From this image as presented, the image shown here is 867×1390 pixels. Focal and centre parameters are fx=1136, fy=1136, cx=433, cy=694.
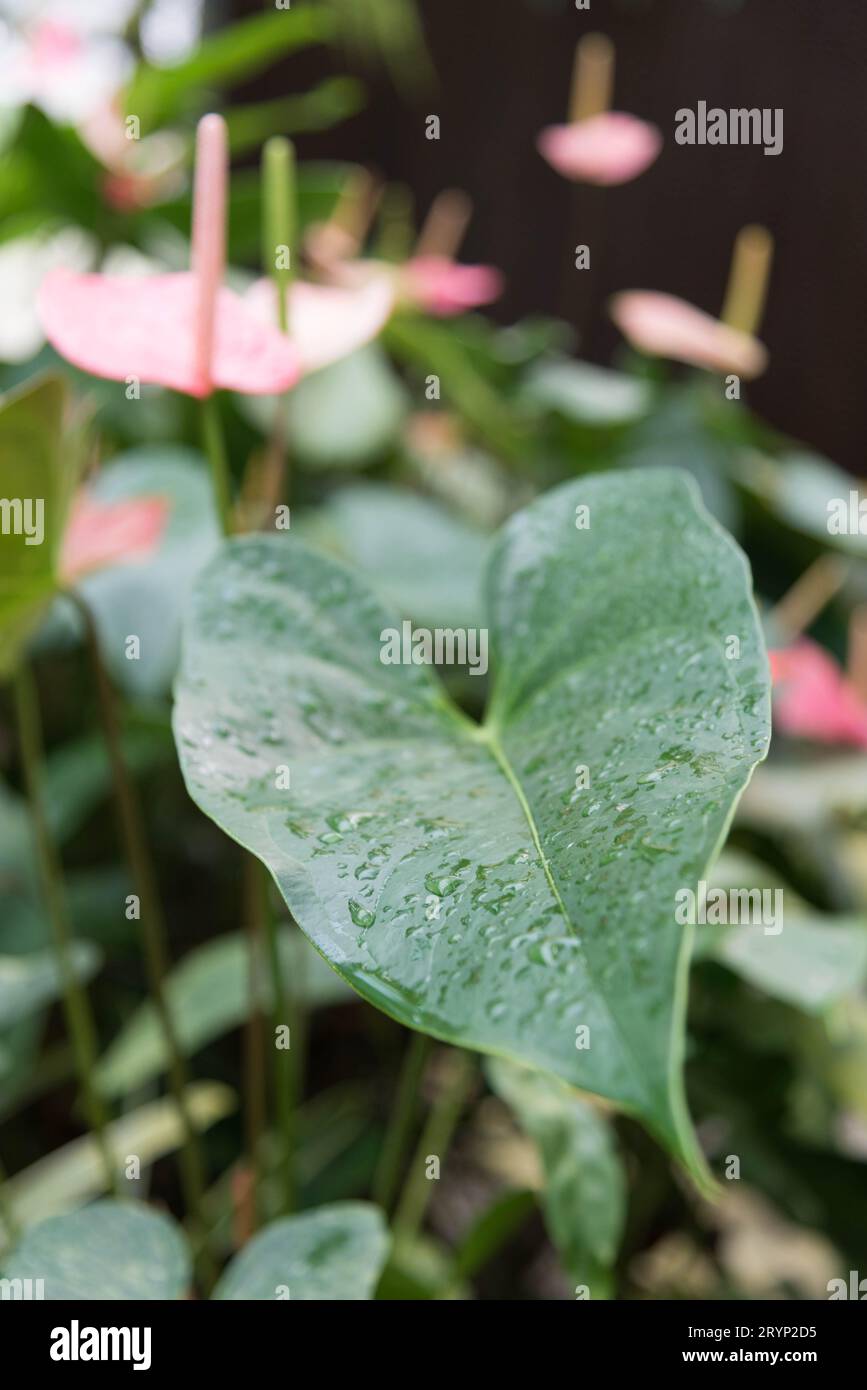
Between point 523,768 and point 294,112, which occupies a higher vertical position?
point 294,112

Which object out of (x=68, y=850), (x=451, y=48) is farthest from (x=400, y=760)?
(x=451, y=48)

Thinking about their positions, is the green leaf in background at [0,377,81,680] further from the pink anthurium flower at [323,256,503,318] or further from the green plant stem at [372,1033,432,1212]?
the pink anthurium flower at [323,256,503,318]

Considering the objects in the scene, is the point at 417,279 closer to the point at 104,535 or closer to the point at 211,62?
the point at 211,62

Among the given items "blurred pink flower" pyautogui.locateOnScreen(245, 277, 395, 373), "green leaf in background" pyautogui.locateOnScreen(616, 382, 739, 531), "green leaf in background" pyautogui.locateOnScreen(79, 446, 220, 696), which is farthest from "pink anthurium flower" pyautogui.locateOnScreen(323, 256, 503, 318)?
"blurred pink flower" pyautogui.locateOnScreen(245, 277, 395, 373)

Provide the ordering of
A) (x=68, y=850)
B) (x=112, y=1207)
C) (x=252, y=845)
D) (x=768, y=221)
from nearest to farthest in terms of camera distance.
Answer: (x=252, y=845), (x=112, y=1207), (x=68, y=850), (x=768, y=221)

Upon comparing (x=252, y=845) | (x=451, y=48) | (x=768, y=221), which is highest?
(x=451, y=48)

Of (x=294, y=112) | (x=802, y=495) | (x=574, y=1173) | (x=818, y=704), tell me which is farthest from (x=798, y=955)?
(x=294, y=112)
